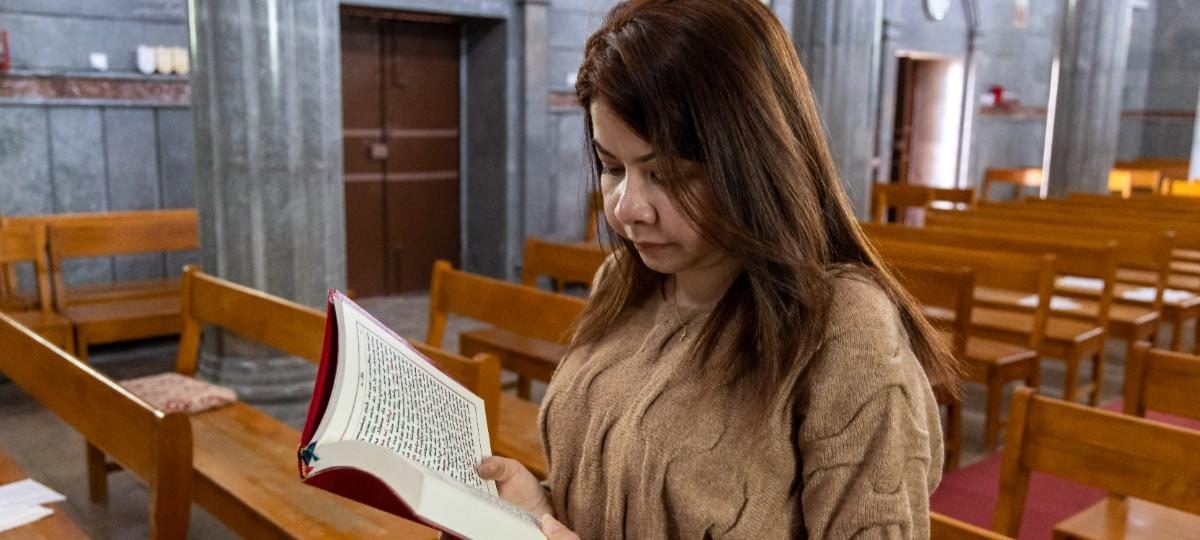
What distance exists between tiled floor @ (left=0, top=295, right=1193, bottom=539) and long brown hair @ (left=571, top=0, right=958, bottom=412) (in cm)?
283

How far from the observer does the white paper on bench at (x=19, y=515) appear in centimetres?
196

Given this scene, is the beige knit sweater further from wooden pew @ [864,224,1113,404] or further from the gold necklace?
wooden pew @ [864,224,1113,404]

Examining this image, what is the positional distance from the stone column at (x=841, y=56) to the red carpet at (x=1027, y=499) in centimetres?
270

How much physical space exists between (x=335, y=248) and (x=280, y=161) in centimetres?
48

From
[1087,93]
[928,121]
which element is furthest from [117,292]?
[1087,93]

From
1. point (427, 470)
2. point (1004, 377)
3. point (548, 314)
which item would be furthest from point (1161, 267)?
point (427, 470)

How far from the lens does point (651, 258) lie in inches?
44.4

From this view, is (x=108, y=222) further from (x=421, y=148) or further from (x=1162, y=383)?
(x=1162, y=383)

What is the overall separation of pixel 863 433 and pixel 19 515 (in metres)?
1.87

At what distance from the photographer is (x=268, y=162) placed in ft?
12.7

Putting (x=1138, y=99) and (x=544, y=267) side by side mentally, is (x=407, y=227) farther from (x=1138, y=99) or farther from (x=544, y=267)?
(x=1138, y=99)

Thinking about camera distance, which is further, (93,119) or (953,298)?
(93,119)

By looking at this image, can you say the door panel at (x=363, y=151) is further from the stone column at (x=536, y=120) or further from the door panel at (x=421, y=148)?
the stone column at (x=536, y=120)

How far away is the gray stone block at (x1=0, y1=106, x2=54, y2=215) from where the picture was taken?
211 inches
